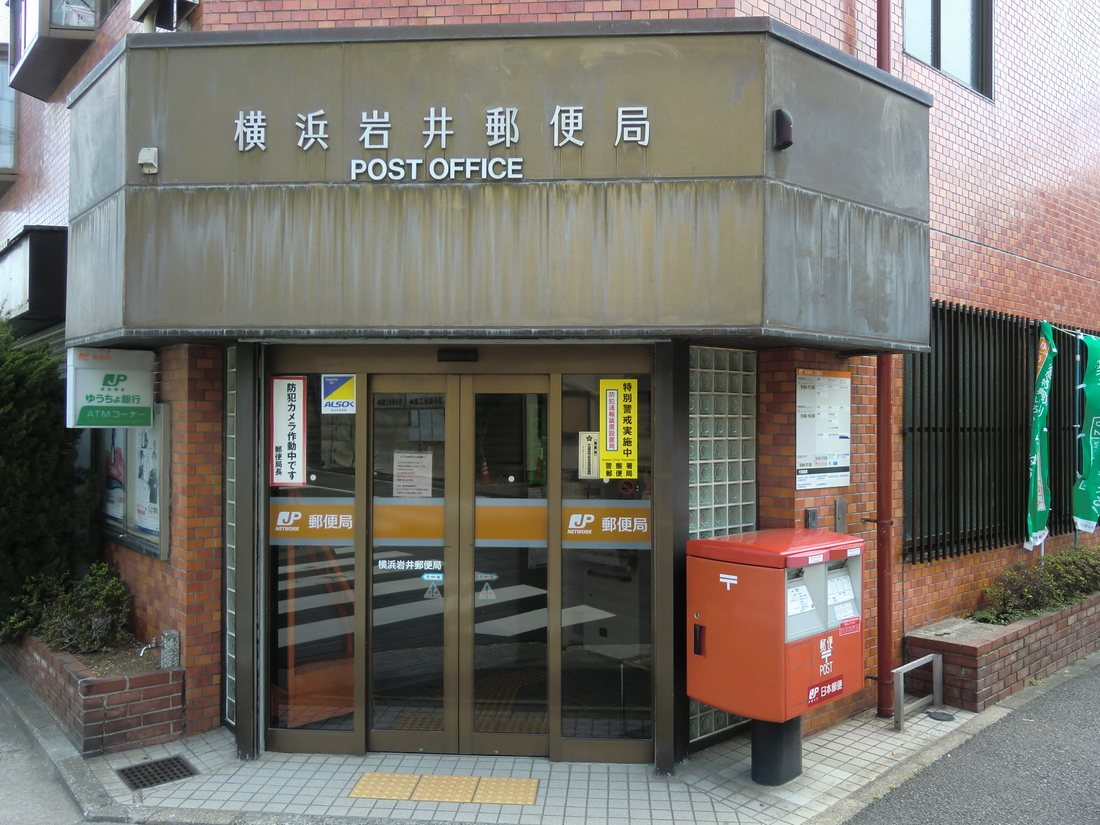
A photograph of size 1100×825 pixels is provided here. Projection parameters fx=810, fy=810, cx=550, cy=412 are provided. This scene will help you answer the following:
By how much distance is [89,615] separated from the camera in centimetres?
641

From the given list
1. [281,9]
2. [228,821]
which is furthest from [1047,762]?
[281,9]

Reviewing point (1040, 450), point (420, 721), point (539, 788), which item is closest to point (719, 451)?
point (539, 788)

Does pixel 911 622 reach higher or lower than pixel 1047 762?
higher

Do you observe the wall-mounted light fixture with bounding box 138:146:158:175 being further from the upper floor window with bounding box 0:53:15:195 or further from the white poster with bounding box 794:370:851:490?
the upper floor window with bounding box 0:53:15:195

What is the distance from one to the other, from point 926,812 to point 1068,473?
615 cm

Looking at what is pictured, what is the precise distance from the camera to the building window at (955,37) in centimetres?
762

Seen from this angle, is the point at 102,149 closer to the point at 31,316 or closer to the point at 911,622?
the point at 31,316

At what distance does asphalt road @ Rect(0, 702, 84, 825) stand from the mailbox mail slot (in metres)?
3.90

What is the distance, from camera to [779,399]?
5992 mm

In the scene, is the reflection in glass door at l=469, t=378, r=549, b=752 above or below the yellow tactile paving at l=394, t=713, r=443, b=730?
above

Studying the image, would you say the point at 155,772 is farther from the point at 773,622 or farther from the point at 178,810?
the point at 773,622

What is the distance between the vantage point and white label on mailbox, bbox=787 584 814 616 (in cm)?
489

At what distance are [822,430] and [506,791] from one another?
337 centimetres

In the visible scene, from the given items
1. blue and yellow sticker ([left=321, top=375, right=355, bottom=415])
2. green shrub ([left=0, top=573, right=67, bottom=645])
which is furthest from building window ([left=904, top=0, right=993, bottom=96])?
green shrub ([left=0, top=573, right=67, bottom=645])
